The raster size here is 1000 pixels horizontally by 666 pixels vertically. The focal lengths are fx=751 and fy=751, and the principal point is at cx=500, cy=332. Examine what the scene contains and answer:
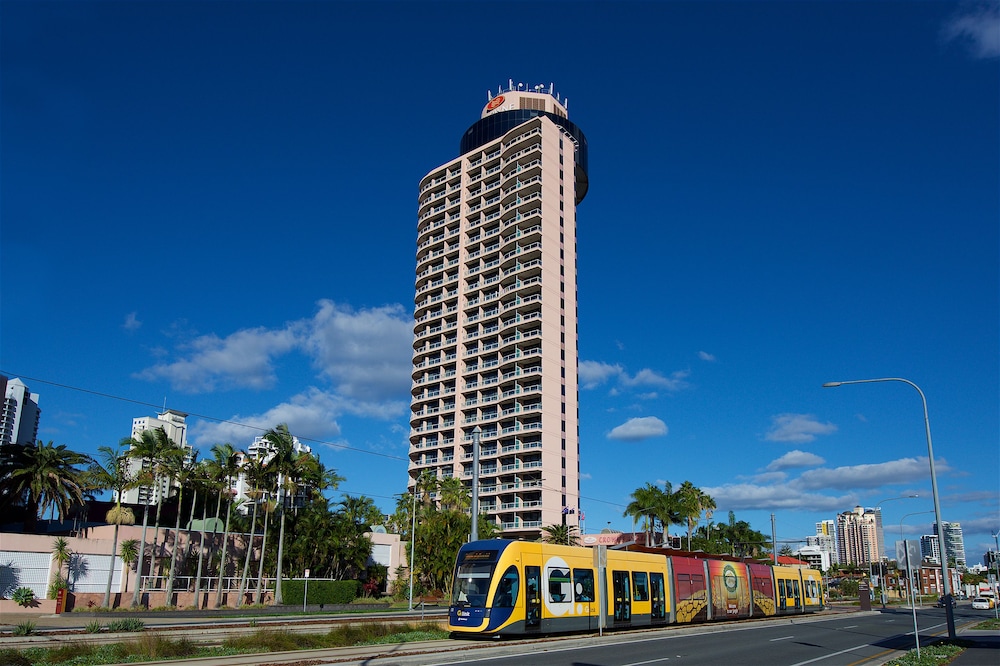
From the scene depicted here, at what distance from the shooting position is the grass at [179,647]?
1806 cm

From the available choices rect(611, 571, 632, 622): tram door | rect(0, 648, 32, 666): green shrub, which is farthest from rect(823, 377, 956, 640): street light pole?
rect(0, 648, 32, 666): green shrub

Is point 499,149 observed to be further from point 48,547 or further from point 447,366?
point 48,547

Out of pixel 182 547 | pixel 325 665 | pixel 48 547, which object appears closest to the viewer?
pixel 325 665

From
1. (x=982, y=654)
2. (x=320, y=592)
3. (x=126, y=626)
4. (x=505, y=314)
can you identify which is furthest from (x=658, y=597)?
(x=505, y=314)

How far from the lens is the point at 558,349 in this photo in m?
102

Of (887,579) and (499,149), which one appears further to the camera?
(887,579)

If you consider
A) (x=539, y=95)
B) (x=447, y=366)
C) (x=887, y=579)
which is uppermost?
(x=539, y=95)

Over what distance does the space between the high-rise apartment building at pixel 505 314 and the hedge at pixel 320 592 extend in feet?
110

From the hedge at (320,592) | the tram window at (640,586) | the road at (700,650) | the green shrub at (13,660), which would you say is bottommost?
the hedge at (320,592)

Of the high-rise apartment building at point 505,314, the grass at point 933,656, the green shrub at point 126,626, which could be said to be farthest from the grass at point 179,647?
the high-rise apartment building at point 505,314

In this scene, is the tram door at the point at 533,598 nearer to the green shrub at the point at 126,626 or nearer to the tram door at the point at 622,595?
the tram door at the point at 622,595

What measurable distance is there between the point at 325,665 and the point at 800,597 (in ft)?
152

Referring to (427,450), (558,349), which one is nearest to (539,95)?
(558,349)

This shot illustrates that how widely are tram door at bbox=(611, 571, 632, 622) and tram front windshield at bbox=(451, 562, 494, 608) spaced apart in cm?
744
